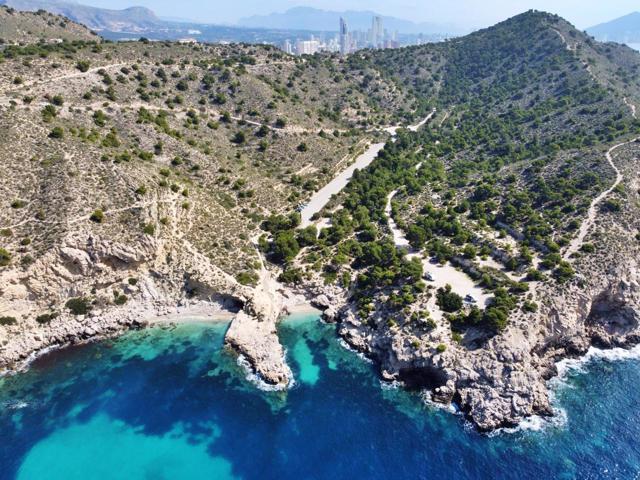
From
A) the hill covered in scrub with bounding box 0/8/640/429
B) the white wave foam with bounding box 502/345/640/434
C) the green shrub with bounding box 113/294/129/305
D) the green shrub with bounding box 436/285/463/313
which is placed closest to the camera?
the white wave foam with bounding box 502/345/640/434

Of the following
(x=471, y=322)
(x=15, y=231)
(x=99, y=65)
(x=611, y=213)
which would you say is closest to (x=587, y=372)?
(x=471, y=322)

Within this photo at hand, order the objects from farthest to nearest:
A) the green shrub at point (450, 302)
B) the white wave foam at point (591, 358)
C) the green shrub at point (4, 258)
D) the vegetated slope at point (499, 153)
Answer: the vegetated slope at point (499, 153) → the green shrub at point (450, 302) → the green shrub at point (4, 258) → the white wave foam at point (591, 358)

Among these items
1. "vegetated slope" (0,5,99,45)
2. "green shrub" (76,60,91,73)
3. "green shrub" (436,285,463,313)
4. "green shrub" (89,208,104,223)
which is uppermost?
"vegetated slope" (0,5,99,45)

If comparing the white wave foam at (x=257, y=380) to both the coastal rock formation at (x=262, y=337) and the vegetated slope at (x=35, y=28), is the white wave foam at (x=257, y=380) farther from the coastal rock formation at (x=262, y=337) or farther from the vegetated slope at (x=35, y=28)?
the vegetated slope at (x=35, y=28)

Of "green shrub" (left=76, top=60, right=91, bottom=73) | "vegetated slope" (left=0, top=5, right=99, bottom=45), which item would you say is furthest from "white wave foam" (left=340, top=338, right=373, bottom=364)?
"vegetated slope" (left=0, top=5, right=99, bottom=45)

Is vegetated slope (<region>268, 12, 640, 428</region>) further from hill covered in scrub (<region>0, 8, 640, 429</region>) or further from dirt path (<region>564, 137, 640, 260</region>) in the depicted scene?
dirt path (<region>564, 137, 640, 260</region>)

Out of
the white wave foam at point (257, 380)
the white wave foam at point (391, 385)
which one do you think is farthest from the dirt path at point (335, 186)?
the white wave foam at point (391, 385)

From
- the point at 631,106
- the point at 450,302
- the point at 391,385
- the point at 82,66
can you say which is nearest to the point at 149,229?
the point at 391,385
